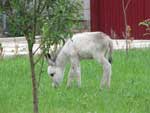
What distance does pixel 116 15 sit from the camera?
2636 cm

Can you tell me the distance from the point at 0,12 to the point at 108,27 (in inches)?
704

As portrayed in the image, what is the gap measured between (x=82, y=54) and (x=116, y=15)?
13094 millimetres

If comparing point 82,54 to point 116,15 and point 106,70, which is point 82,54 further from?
point 116,15

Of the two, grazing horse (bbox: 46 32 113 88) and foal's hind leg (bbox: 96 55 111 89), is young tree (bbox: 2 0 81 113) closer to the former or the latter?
grazing horse (bbox: 46 32 113 88)

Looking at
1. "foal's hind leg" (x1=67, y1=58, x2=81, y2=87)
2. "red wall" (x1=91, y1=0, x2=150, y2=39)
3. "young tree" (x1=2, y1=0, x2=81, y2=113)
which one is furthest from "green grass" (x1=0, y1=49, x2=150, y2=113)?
"red wall" (x1=91, y1=0, x2=150, y2=39)

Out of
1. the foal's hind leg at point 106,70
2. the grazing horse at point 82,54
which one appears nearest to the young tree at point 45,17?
the grazing horse at point 82,54

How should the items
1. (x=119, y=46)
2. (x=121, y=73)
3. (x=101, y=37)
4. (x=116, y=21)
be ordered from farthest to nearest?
(x=116, y=21) < (x=119, y=46) < (x=121, y=73) < (x=101, y=37)

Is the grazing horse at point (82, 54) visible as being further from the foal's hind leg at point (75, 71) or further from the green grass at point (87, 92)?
the green grass at point (87, 92)

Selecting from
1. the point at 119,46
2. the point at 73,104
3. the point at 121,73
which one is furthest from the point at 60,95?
the point at 119,46

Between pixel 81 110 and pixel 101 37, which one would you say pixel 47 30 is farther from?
pixel 101 37

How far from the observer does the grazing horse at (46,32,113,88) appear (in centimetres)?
1330

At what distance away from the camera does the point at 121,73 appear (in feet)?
50.3

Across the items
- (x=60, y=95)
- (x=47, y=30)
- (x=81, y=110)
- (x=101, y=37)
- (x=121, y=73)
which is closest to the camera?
(x=47, y=30)

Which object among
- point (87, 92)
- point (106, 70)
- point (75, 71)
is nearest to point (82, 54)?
point (75, 71)
